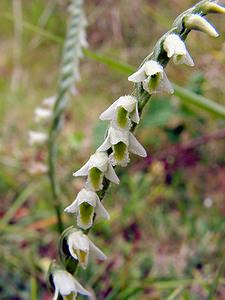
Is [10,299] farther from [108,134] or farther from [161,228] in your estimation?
[108,134]

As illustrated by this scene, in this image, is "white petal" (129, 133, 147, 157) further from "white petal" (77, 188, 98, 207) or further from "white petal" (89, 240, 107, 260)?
"white petal" (89, 240, 107, 260)

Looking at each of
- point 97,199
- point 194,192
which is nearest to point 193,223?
point 194,192

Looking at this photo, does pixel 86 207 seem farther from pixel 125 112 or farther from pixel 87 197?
pixel 125 112

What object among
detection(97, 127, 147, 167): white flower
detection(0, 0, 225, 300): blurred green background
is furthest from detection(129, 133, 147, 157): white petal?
detection(0, 0, 225, 300): blurred green background

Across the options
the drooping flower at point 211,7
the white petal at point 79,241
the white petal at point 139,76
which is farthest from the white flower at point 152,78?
the white petal at point 79,241

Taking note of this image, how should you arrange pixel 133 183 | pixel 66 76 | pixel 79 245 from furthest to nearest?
pixel 133 183 → pixel 66 76 → pixel 79 245

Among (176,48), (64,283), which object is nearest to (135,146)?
(176,48)
